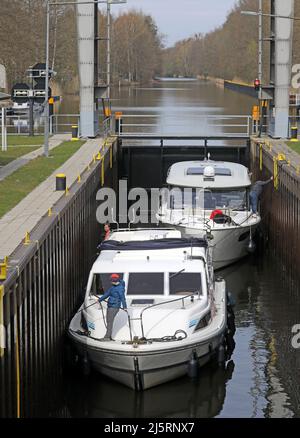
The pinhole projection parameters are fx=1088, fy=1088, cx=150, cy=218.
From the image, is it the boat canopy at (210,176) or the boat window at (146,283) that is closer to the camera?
the boat window at (146,283)

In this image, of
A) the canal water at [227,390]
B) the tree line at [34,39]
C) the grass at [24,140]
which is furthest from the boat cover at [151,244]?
the tree line at [34,39]

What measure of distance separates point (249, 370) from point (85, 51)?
2596 cm

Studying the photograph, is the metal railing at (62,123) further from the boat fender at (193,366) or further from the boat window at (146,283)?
the boat fender at (193,366)

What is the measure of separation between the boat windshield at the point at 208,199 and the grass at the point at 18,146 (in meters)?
6.35

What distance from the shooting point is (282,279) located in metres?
34.3

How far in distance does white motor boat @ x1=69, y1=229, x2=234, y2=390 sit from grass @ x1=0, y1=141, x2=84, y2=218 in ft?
13.0

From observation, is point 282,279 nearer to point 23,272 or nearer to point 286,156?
point 286,156

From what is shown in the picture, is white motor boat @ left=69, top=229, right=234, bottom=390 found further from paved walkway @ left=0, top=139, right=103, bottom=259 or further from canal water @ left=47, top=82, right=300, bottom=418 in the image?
paved walkway @ left=0, top=139, right=103, bottom=259

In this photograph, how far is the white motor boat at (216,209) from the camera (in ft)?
119

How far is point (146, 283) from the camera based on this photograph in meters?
25.1

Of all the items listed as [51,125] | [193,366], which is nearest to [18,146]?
[51,125]

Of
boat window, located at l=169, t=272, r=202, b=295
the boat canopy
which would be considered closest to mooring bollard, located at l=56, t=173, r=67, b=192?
boat window, located at l=169, t=272, r=202, b=295

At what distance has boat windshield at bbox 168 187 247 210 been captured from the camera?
3772cm

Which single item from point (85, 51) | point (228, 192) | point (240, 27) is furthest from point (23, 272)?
point (240, 27)
